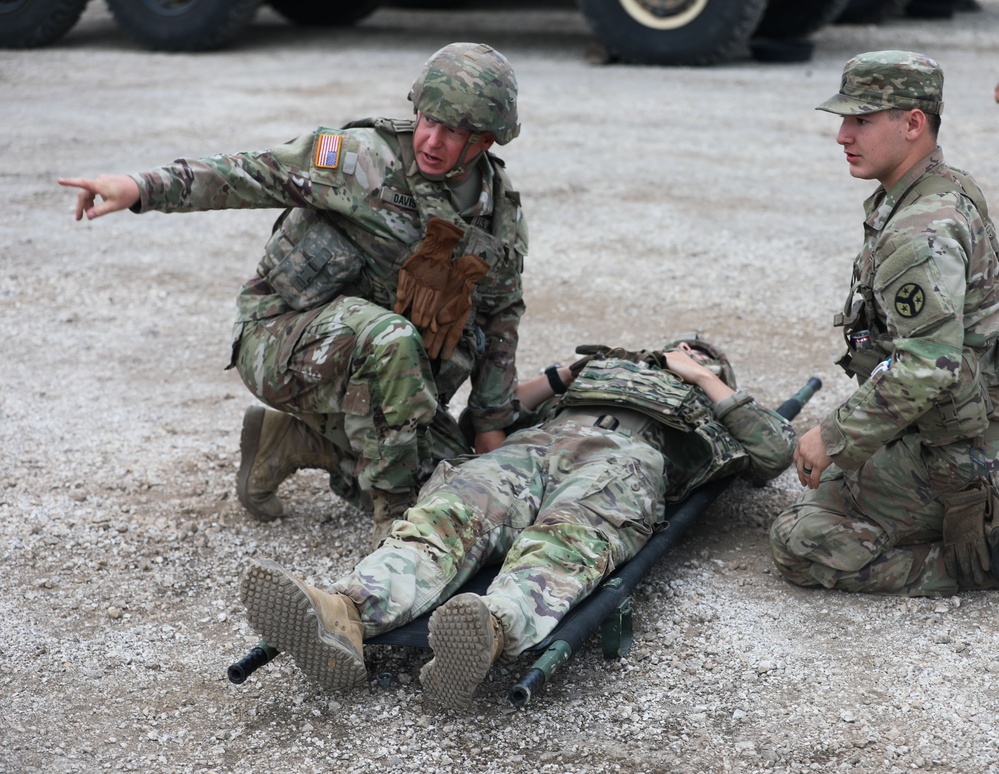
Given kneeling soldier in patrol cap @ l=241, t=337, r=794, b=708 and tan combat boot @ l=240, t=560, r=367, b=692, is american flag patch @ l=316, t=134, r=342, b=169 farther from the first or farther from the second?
tan combat boot @ l=240, t=560, r=367, b=692

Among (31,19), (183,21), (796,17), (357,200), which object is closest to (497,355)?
(357,200)

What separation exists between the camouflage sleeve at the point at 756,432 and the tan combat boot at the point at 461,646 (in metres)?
1.33

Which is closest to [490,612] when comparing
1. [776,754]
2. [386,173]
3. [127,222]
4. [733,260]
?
[776,754]

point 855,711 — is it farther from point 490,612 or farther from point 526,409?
point 526,409

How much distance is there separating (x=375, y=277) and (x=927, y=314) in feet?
5.49

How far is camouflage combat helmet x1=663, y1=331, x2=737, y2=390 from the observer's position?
414cm

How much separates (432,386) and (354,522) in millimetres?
650

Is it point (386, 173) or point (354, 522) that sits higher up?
point (386, 173)

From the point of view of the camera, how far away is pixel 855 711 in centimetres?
294

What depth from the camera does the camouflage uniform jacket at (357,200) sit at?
12.0 ft

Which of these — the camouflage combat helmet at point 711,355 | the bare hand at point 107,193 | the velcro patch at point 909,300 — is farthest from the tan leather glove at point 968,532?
the bare hand at point 107,193

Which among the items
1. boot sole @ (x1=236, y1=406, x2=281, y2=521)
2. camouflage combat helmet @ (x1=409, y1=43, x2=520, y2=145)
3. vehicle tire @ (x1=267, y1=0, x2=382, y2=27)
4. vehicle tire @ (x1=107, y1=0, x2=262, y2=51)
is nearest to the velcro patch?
camouflage combat helmet @ (x1=409, y1=43, x2=520, y2=145)

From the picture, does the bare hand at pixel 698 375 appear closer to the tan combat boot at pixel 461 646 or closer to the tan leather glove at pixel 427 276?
the tan leather glove at pixel 427 276

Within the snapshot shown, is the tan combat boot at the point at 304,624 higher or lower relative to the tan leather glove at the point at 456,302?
lower
